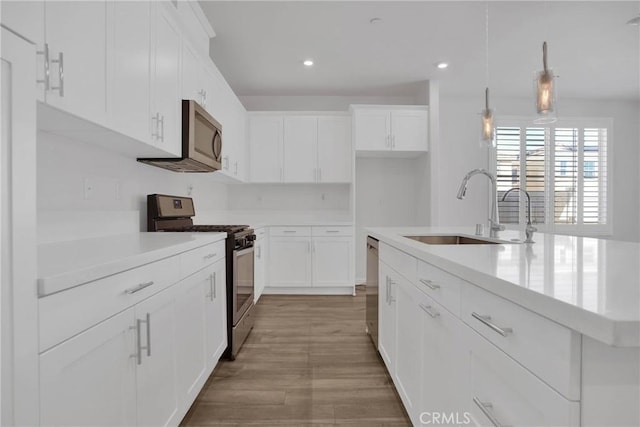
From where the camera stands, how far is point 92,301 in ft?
3.21

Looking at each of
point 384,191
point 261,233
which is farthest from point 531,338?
point 384,191

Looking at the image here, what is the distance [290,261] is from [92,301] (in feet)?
11.0

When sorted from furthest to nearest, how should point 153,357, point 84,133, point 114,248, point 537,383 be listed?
point 84,133, point 114,248, point 153,357, point 537,383

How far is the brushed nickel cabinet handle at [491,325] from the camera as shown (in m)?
0.79

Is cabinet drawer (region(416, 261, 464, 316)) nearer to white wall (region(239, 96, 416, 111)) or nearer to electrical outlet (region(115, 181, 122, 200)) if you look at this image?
electrical outlet (region(115, 181, 122, 200))

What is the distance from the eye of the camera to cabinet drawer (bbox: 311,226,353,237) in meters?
4.28

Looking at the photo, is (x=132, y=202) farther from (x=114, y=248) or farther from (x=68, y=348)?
(x=68, y=348)

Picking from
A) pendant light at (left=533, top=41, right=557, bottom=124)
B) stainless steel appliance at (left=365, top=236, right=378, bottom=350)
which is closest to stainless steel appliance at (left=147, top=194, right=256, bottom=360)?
stainless steel appliance at (left=365, top=236, right=378, bottom=350)

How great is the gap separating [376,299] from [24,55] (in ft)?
7.41

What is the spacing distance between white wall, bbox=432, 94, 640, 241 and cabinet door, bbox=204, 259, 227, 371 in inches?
141

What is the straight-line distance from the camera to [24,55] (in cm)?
76

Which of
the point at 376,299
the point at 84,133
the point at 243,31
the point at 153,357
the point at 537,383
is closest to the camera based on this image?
the point at 537,383

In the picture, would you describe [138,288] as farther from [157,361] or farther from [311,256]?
[311,256]

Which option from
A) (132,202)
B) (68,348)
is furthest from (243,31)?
(68,348)
